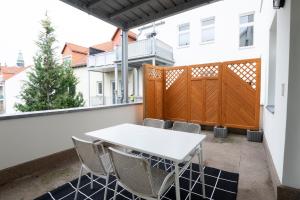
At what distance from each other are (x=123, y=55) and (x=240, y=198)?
11.4 ft

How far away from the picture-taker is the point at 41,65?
6.65m

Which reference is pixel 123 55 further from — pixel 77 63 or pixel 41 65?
pixel 77 63

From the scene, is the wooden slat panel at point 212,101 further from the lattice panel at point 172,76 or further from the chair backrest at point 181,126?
the chair backrest at point 181,126

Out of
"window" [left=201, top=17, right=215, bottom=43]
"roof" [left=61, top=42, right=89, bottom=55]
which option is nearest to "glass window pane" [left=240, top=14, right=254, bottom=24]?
"window" [left=201, top=17, right=215, bottom=43]

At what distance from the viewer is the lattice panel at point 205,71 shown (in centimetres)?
416

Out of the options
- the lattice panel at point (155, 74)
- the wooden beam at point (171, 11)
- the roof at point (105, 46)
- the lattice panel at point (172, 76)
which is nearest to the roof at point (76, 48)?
the roof at point (105, 46)

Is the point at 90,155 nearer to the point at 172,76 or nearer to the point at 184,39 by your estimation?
the point at 172,76

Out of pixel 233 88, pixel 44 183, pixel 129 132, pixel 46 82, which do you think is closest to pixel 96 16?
pixel 129 132

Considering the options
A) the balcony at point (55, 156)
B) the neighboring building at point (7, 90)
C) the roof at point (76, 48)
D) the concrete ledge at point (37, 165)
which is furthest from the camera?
the roof at point (76, 48)

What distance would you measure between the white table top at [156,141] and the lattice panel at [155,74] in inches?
101

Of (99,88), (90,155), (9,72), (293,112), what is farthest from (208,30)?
(9,72)

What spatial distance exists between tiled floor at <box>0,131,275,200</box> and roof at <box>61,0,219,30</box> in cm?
257

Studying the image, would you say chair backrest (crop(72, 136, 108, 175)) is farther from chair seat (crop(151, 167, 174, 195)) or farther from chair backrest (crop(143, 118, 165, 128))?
chair backrest (crop(143, 118, 165, 128))

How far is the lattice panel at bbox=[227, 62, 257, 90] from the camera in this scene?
373 centimetres
